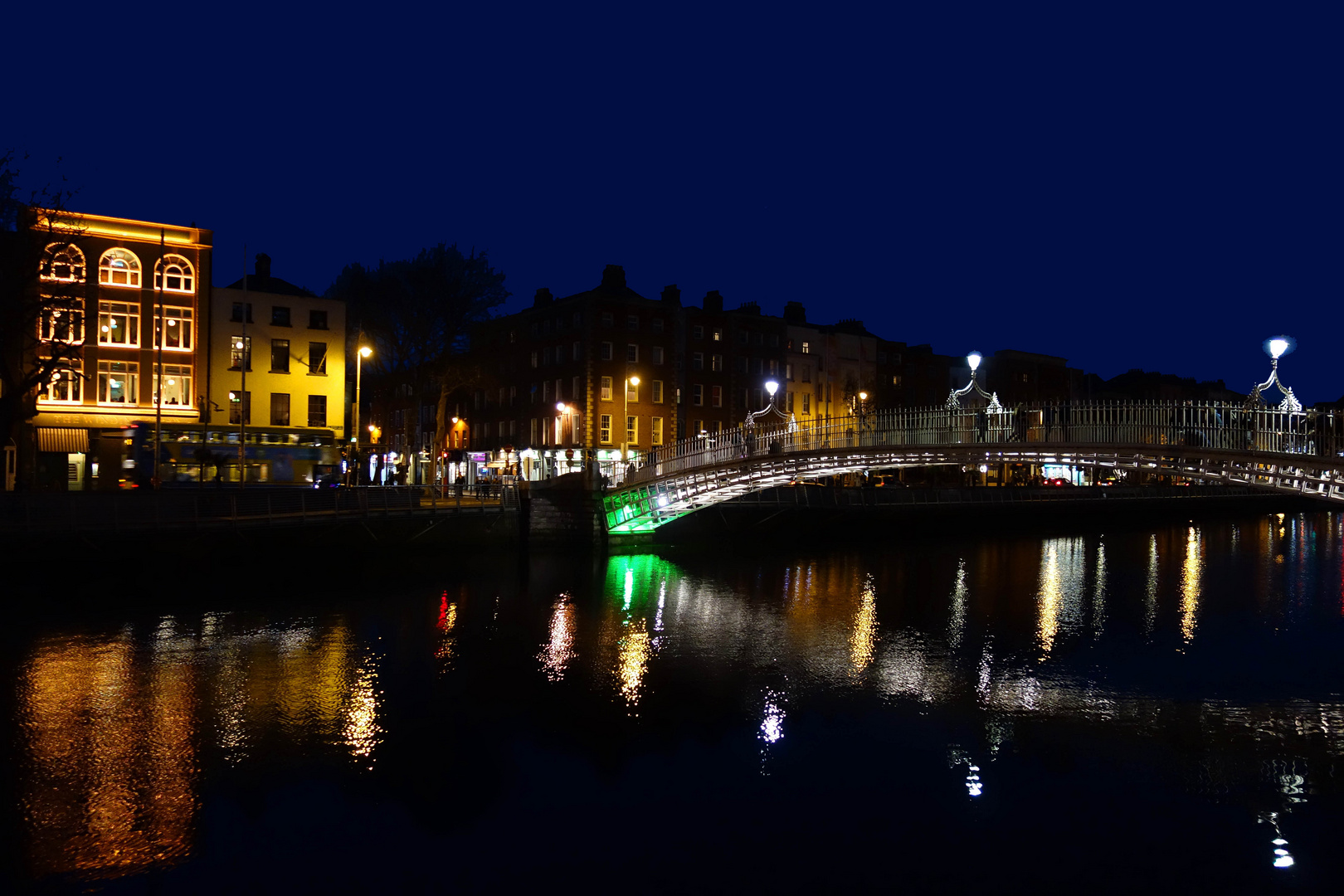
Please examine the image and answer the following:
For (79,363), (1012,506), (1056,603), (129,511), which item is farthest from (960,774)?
(1012,506)

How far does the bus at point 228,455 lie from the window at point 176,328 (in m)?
4.20

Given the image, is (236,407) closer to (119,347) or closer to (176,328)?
(176,328)

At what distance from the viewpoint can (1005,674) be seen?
17984 millimetres

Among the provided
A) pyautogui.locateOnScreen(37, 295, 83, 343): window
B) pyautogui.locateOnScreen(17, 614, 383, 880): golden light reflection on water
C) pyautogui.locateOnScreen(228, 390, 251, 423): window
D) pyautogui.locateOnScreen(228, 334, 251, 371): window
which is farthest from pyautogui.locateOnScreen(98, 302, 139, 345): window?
pyautogui.locateOnScreen(17, 614, 383, 880): golden light reflection on water

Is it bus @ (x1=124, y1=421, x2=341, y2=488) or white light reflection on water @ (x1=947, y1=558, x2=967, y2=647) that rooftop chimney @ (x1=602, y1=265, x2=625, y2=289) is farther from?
white light reflection on water @ (x1=947, y1=558, x2=967, y2=647)

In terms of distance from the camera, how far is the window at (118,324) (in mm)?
40312

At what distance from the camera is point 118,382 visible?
133 ft

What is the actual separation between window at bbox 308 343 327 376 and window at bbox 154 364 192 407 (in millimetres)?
5250

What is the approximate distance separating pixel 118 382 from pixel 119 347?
145 cm

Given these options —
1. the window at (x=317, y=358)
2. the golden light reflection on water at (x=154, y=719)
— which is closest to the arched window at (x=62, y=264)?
the window at (x=317, y=358)

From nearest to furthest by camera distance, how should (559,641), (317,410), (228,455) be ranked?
(559,641) < (228,455) < (317,410)

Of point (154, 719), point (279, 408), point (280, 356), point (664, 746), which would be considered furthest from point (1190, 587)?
point (280, 356)

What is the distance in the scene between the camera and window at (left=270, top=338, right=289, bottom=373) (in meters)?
44.5

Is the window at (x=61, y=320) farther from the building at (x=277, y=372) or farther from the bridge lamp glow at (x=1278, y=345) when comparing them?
the bridge lamp glow at (x=1278, y=345)
